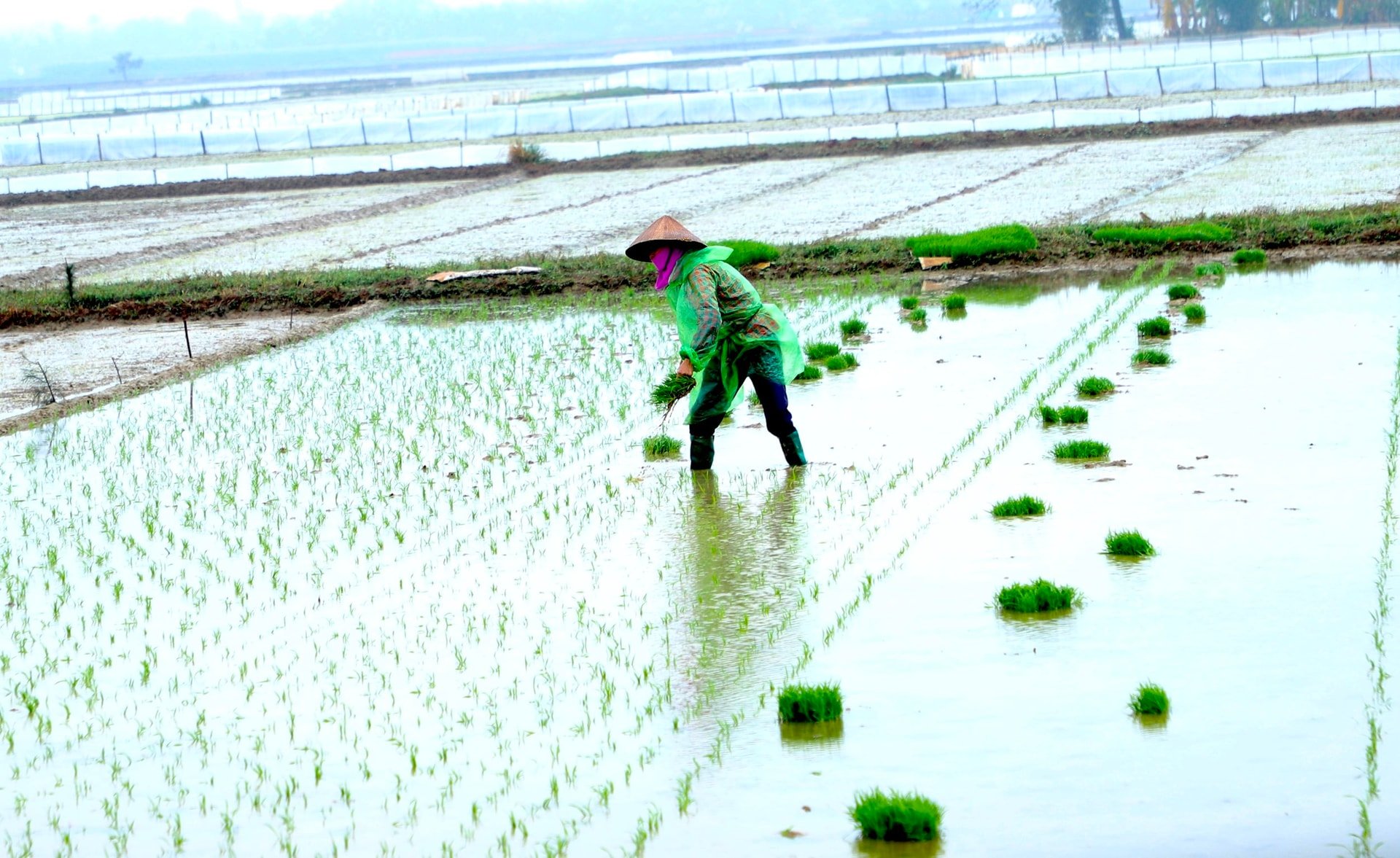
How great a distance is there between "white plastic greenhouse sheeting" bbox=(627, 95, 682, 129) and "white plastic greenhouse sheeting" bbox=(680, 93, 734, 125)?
8.4 inches

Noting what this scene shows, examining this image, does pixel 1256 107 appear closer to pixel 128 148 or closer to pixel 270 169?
pixel 270 169

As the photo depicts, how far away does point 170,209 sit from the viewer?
1042 inches

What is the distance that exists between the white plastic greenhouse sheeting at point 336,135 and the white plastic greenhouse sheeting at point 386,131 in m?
0.20

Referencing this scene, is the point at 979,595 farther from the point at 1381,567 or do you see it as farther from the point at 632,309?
the point at 632,309

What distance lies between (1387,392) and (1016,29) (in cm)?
10865

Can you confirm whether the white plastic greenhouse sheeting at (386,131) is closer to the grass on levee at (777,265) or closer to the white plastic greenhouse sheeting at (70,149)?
the white plastic greenhouse sheeting at (70,149)

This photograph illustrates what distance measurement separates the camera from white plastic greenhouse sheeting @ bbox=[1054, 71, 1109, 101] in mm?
38000

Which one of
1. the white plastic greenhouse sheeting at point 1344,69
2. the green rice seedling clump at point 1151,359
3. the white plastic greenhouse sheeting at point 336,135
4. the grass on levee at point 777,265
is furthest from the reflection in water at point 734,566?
the white plastic greenhouse sheeting at point 336,135

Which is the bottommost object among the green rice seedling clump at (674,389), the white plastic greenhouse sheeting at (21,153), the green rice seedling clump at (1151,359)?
the green rice seedling clump at (1151,359)

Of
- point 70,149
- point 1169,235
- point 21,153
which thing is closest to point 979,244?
point 1169,235

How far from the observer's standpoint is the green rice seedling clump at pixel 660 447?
311 inches

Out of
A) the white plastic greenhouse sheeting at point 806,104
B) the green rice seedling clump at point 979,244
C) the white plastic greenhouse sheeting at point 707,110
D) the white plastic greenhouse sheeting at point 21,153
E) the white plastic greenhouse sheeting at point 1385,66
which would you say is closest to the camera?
the green rice seedling clump at point 979,244

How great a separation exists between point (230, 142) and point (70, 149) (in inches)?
166

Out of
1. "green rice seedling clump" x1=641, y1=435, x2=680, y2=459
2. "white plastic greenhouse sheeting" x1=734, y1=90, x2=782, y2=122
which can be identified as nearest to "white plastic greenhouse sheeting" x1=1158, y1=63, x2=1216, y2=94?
"white plastic greenhouse sheeting" x1=734, y1=90, x2=782, y2=122
